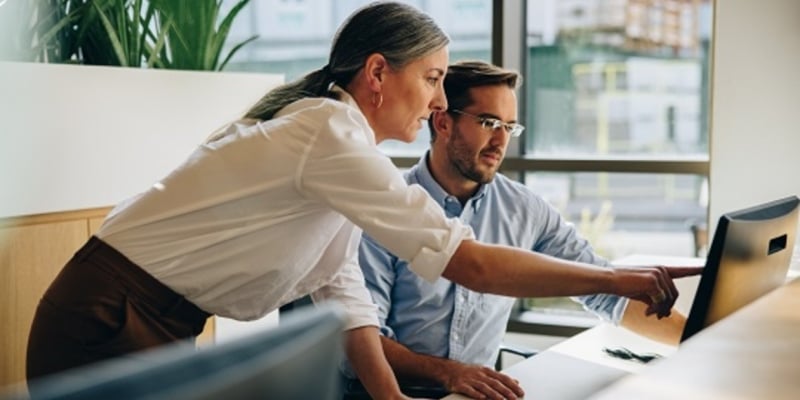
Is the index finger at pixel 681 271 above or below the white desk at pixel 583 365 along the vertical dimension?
above

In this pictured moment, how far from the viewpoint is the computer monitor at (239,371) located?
410 mm

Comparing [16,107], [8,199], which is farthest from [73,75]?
[8,199]

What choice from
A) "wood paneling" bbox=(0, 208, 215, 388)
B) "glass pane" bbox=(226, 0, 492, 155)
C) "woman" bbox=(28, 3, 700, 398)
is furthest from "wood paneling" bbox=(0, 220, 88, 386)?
"glass pane" bbox=(226, 0, 492, 155)

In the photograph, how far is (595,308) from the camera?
2.19 meters

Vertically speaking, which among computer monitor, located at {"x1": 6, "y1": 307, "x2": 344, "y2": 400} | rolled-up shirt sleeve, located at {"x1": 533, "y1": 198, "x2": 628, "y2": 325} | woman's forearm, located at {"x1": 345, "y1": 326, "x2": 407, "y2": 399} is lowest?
woman's forearm, located at {"x1": 345, "y1": 326, "x2": 407, "y2": 399}

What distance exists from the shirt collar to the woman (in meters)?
0.47

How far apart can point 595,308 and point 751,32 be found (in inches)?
51.3

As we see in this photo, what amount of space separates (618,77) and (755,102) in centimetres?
65

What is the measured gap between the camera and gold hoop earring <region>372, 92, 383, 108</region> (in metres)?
1.74

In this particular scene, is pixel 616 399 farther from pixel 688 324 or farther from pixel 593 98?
pixel 593 98

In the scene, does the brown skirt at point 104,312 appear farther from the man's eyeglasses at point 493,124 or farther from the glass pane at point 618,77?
the glass pane at point 618,77

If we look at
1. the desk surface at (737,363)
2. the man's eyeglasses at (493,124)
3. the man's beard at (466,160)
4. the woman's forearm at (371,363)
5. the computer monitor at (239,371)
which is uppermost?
the computer monitor at (239,371)

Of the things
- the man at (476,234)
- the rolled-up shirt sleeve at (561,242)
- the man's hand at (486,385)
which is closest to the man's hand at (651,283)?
the man's hand at (486,385)

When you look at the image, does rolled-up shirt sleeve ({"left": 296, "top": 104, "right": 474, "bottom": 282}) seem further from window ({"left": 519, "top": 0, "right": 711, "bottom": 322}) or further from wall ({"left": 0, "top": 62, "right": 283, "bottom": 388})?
window ({"left": 519, "top": 0, "right": 711, "bottom": 322})
